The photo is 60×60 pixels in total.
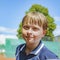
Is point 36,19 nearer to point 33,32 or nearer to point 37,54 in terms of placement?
point 33,32

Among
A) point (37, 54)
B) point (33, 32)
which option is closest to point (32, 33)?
point (33, 32)

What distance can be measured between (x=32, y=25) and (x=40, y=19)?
53mm

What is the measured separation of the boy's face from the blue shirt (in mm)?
42

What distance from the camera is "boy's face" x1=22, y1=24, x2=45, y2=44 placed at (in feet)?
4.09

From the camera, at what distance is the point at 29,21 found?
125 cm

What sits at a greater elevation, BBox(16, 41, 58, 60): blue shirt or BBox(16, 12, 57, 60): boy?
BBox(16, 12, 57, 60): boy

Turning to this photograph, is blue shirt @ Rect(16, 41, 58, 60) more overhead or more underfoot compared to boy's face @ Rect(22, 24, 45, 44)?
more underfoot

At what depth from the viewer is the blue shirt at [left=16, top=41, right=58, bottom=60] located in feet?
3.88

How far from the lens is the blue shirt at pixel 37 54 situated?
1184 millimetres

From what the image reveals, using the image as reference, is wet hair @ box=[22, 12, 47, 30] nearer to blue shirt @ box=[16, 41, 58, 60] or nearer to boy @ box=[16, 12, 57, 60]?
boy @ box=[16, 12, 57, 60]

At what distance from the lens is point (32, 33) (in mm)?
1246

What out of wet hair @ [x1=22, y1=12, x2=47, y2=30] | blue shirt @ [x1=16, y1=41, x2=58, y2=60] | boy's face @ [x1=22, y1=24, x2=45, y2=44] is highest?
wet hair @ [x1=22, y1=12, x2=47, y2=30]

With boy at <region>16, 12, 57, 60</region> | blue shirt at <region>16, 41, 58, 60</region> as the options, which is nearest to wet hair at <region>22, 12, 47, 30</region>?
boy at <region>16, 12, 57, 60</region>

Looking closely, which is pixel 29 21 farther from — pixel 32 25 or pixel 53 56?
pixel 53 56
